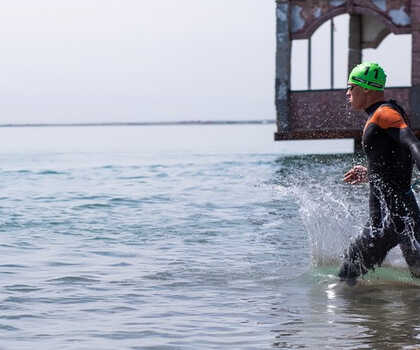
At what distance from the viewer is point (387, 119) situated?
6.34 metres

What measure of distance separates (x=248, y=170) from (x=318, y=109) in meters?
2.69

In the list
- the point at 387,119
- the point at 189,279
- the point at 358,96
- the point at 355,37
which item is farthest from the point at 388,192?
the point at 355,37

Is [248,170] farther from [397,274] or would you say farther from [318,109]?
[397,274]

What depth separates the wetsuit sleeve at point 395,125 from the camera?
6121mm

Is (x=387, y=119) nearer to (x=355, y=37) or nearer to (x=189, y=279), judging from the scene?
(x=189, y=279)

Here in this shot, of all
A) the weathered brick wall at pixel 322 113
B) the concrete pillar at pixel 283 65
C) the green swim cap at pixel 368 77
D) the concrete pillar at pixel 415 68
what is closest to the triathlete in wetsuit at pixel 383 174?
the green swim cap at pixel 368 77

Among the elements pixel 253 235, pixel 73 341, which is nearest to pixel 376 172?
pixel 73 341

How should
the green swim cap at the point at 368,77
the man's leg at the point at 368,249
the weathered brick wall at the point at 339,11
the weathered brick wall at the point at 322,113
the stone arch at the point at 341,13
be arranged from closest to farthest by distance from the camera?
the green swim cap at the point at 368,77 < the man's leg at the point at 368,249 < the weathered brick wall at the point at 339,11 < the stone arch at the point at 341,13 < the weathered brick wall at the point at 322,113

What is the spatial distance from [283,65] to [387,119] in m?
21.4

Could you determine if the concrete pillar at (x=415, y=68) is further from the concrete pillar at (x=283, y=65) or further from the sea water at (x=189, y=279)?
the sea water at (x=189, y=279)

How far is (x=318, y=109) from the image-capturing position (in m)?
26.9

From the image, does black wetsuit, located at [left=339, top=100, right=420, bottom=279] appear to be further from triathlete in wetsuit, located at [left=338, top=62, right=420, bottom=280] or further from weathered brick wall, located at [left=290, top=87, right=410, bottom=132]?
weathered brick wall, located at [left=290, top=87, right=410, bottom=132]

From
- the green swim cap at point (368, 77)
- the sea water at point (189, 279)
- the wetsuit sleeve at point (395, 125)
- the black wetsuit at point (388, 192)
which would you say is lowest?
the sea water at point (189, 279)

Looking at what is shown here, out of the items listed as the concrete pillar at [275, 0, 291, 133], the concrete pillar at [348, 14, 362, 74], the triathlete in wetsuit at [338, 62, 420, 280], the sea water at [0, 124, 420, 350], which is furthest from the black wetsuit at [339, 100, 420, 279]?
the concrete pillar at [348, 14, 362, 74]
